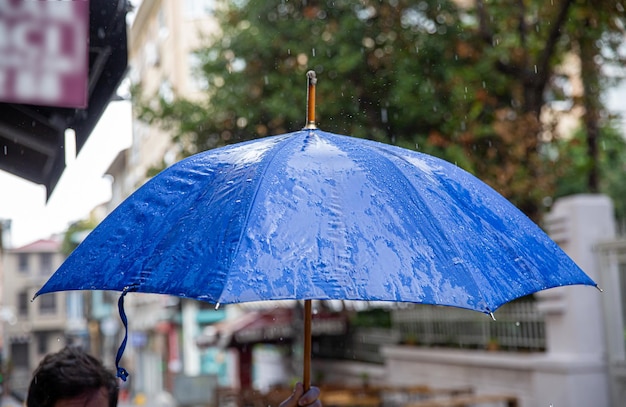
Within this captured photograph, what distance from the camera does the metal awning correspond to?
5.46m

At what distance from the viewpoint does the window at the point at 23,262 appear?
61.8 m

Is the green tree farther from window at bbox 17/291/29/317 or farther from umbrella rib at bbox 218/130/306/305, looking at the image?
window at bbox 17/291/29/317

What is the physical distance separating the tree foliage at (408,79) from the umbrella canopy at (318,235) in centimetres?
871

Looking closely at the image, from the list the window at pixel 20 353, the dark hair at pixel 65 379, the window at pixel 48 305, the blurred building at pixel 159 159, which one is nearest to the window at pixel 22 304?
the window at pixel 48 305

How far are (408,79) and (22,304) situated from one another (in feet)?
194

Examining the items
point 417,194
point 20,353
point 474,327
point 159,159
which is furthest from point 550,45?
point 20,353

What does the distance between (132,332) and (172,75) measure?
20.4 metres

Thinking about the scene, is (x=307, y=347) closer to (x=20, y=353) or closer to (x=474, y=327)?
(x=474, y=327)

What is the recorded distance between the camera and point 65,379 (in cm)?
258

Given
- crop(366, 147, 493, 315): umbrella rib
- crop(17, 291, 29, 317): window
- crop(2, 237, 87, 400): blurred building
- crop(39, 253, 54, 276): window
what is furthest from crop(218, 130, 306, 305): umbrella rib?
crop(17, 291, 29, 317): window

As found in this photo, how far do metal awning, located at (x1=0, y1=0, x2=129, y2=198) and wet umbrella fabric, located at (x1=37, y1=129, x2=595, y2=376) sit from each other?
9.22 ft

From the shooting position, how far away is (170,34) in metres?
33.6

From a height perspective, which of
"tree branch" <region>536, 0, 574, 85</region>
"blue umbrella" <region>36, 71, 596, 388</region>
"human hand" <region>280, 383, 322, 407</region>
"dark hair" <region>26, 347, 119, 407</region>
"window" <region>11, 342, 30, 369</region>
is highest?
"tree branch" <region>536, 0, 574, 85</region>

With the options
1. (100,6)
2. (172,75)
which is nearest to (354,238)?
(100,6)
